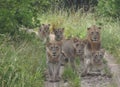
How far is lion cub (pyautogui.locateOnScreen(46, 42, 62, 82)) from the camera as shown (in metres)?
10.3

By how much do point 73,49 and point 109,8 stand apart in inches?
269

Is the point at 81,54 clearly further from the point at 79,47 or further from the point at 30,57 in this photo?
the point at 30,57

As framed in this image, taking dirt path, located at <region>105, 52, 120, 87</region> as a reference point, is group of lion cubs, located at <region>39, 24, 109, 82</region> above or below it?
above

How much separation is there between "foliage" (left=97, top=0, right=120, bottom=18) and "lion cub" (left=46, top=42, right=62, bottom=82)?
24.1 ft

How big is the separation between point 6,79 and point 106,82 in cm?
250

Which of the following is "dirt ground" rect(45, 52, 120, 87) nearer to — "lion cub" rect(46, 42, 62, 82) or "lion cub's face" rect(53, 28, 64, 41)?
"lion cub" rect(46, 42, 62, 82)

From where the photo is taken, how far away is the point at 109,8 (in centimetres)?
1780

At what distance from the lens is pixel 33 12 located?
43.7 feet

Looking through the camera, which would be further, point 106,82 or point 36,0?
point 36,0

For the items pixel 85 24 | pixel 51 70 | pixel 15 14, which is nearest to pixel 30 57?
pixel 51 70

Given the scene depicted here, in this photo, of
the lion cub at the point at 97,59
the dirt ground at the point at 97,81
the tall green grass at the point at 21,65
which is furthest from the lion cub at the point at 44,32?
the lion cub at the point at 97,59

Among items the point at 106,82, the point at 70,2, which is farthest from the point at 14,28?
the point at 70,2

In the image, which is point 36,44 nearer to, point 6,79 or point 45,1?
point 45,1

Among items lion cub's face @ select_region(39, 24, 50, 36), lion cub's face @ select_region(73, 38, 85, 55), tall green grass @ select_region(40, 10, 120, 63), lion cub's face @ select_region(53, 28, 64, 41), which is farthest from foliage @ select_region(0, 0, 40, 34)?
tall green grass @ select_region(40, 10, 120, 63)
